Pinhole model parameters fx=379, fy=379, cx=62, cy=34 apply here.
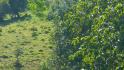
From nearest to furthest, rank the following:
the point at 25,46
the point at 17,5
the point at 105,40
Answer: the point at 105,40 → the point at 25,46 → the point at 17,5

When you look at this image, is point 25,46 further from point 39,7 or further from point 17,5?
point 17,5

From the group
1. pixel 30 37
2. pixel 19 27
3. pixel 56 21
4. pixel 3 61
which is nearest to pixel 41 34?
pixel 30 37

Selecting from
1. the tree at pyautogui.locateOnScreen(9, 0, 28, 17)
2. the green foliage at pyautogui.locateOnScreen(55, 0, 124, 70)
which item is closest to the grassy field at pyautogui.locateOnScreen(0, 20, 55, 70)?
the tree at pyautogui.locateOnScreen(9, 0, 28, 17)

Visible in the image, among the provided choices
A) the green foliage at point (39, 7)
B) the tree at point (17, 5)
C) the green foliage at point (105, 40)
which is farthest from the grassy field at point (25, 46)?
the green foliage at point (105, 40)

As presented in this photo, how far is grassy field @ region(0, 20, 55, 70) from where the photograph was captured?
1841 inches

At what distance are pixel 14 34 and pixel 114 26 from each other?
57.5 m

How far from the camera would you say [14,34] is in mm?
65750

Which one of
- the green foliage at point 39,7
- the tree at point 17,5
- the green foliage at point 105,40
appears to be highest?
the green foliage at point 105,40

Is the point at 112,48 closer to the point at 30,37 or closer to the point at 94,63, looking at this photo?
the point at 94,63

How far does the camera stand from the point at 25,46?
56.0 meters

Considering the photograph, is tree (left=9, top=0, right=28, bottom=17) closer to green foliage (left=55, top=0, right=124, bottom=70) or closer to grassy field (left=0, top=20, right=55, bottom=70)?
grassy field (left=0, top=20, right=55, bottom=70)

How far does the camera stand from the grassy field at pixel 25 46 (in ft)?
153

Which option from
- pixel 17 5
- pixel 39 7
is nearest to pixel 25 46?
pixel 39 7

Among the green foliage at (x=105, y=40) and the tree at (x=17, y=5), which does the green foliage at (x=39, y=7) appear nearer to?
the tree at (x=17, y=5)
